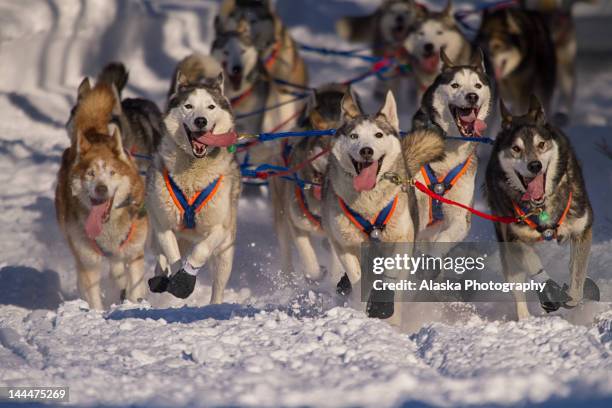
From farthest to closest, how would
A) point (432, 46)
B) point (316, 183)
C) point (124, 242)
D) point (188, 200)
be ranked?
1. point (432, 46)
2. point (316, 183)
3. point (124, 242)
4. point (188, 200)

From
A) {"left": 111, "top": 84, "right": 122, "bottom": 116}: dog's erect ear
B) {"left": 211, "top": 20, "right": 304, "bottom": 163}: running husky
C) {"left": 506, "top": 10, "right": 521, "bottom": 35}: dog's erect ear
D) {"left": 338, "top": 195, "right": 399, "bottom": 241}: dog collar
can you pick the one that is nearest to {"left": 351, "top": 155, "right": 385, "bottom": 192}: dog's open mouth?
{"left": 338, "top": 195, "right": 399, "bottom": 241}: dog collar

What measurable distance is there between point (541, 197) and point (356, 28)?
197 inches

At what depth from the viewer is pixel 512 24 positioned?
25.1 feet

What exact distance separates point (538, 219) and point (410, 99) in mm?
4101

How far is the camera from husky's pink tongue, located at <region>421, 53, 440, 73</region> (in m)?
7.00

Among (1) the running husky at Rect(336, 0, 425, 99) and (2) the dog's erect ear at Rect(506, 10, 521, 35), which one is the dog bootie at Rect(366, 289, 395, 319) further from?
(1) the running husky at Rect(336, 0, 425, 99)

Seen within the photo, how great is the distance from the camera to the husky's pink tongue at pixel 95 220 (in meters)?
4.88

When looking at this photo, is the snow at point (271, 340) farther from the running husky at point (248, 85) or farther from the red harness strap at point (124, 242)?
the running husky at point (248, 85)

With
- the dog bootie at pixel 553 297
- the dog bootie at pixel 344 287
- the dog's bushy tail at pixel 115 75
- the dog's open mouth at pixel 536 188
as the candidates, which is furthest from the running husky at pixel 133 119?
the dog bootie at pixel 553 297

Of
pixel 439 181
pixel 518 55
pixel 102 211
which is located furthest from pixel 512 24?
pixel 102 211

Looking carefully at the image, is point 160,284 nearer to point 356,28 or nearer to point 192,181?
point 192,181

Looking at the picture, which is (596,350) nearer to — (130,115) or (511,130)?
(511,130)

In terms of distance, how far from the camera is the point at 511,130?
446 centimetres

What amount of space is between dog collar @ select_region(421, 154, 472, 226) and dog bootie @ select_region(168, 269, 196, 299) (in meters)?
1.08
